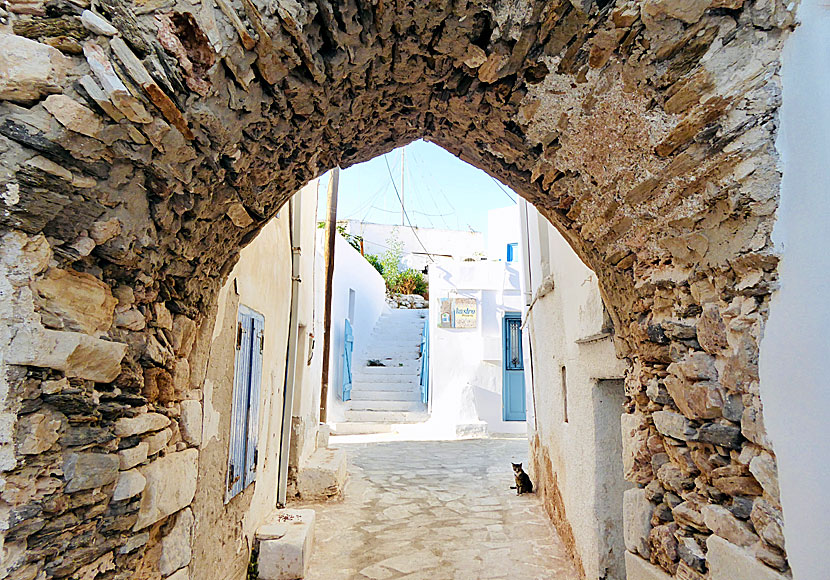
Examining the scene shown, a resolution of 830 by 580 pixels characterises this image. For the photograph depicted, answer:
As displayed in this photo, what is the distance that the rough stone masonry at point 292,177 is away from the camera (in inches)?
51.5

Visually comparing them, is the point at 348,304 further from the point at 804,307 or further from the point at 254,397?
the point at 804,307

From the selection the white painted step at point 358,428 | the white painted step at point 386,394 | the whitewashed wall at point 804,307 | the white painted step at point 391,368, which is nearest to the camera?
the whitewashed wall at point 804,307

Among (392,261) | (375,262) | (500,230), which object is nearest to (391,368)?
(375,262)

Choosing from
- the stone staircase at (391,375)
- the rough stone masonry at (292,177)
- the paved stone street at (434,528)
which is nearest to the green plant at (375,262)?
the stone staircase at (391,375)

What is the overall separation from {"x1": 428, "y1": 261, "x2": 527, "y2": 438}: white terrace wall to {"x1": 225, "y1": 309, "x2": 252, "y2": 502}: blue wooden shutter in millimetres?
7658

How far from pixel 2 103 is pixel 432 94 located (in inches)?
55.5

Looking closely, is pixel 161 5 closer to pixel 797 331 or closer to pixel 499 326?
pixel 797 331

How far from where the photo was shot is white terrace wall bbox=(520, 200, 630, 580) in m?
3.08

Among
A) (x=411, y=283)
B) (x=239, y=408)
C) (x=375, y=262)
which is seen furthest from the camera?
(x=375, y=262)

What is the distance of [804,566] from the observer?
49.3 inches

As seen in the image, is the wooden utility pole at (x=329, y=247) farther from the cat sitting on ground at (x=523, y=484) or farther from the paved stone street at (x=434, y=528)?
the cat sitting on ground at (x=523, y=484)

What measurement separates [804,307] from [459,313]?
10.4 metres

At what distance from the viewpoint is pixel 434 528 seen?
4.79m

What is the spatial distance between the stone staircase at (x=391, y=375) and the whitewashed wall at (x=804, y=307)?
10043 mm
